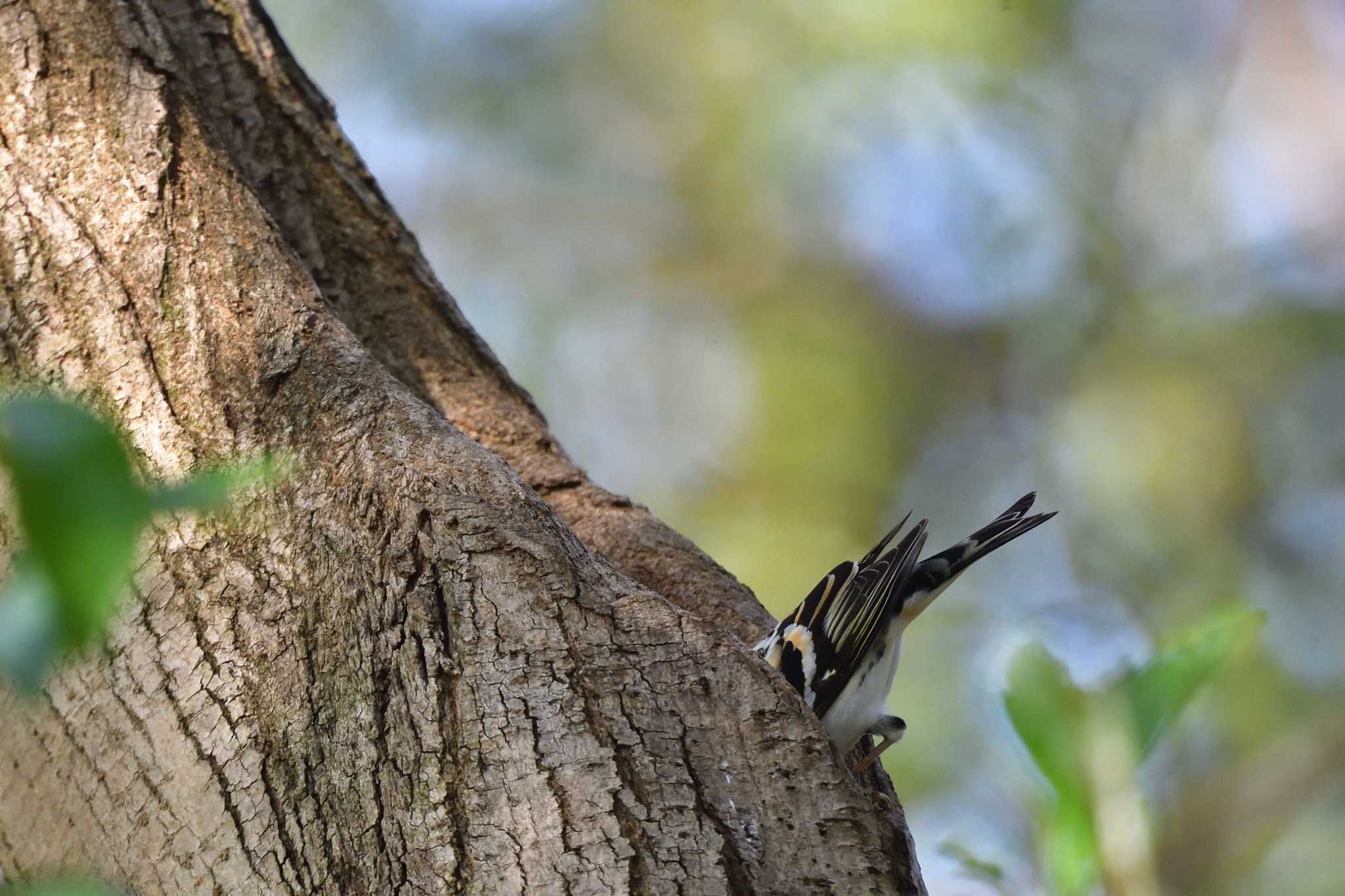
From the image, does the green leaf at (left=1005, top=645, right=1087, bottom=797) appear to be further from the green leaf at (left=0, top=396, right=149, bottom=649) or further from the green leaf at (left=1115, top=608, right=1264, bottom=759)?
the green leaf at (left=0, top=396, right=149, bottom=649)

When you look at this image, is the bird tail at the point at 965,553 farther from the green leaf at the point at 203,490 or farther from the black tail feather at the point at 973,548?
the green leaf at the point at 203,490

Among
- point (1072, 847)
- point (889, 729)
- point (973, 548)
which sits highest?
point (973, 548)

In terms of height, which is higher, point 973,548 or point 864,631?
point 973,548

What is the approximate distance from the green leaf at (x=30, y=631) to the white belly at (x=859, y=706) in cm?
257

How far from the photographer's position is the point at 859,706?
120 inches

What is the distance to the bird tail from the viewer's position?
305 cm

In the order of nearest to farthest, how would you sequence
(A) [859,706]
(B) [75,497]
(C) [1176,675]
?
1. (B) [75,497]
2. (C) [1176,675]
3. (A) [859,706]

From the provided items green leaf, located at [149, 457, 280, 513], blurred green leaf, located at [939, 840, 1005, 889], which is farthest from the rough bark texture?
green leaf, located at [149, 457, 280, 513]

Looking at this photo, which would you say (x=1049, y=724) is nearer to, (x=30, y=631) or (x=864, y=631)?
(x=30, y=631)

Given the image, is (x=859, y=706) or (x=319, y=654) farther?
(x=859, y=706)

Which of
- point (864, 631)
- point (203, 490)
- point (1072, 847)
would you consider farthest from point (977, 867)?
point (864, 631)

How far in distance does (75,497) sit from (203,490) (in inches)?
2.6

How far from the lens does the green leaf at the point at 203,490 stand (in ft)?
2.03

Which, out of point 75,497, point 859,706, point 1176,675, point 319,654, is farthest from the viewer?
point 859,706
